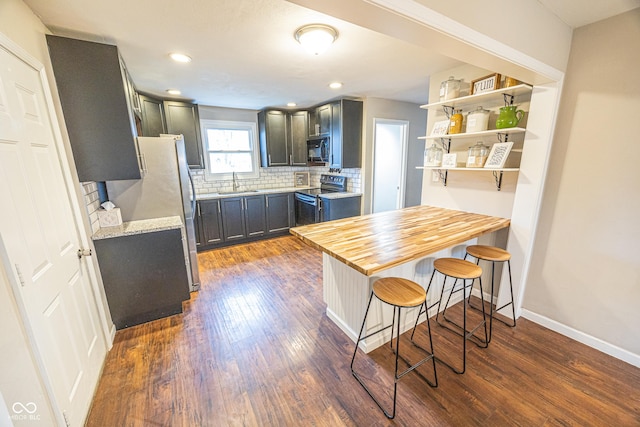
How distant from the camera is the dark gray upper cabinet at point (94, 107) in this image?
5.47ft

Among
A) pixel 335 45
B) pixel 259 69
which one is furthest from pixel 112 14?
pixel 335 45

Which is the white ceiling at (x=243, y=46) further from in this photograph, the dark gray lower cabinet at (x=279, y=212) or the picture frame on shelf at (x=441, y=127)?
the dark gray lower cabinet at (x=279, y=212)

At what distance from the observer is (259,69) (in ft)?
8.17

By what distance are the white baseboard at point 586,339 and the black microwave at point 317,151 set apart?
133 inches

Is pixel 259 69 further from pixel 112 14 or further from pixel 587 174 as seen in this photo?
pixel 587 174

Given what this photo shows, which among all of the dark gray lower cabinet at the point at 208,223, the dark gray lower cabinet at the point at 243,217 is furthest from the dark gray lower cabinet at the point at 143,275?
the dark gray lower cabinet at the point at 243,217

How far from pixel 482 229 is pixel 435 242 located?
57 centimetres

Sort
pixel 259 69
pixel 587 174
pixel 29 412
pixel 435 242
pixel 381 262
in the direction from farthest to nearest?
pixel 259 69 → pixel 587 174 → pixel 435 242 → pixel 381 262 → pixel 29 412

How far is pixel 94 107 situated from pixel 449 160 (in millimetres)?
3029

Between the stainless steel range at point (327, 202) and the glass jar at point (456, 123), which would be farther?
the stainless steel range at point (327, 202)

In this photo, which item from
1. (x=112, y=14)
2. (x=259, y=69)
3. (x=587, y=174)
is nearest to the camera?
(x=112, y=14)

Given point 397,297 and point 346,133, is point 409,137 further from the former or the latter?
point 397,297

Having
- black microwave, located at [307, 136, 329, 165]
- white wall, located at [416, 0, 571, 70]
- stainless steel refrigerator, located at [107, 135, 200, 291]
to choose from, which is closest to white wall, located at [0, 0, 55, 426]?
stainless steel refrigerator, located at [107, 135, 200, 291]

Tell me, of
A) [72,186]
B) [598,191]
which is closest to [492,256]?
[598,191]
